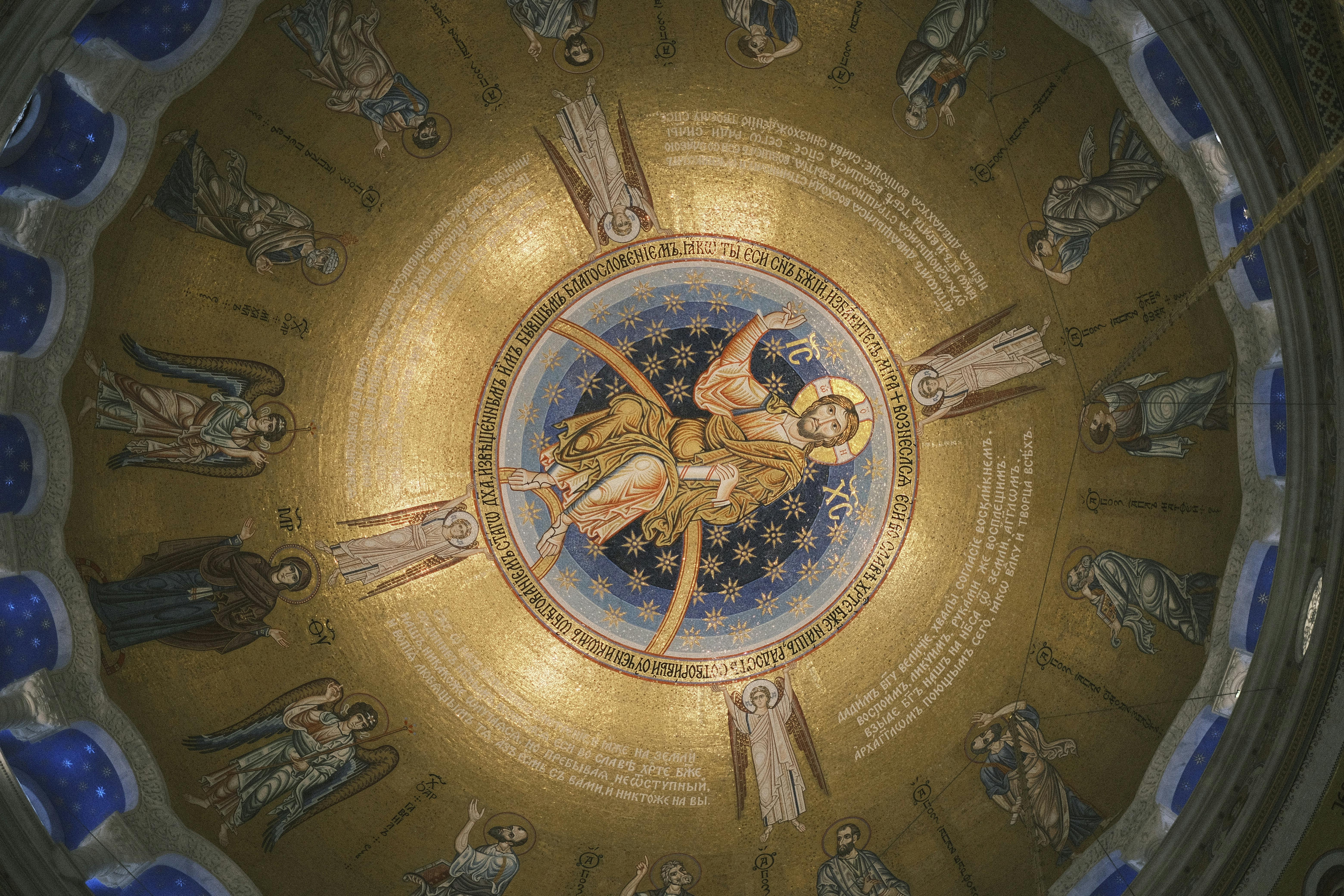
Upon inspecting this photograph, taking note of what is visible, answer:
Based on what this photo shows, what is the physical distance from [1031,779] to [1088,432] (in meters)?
4.87

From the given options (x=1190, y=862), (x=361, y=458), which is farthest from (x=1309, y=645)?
(x=361, y=458)

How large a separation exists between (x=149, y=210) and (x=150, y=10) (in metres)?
2.33

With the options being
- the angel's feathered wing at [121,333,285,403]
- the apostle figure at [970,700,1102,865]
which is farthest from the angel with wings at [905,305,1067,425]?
the angel's feathered wing at [121,333,285,403]

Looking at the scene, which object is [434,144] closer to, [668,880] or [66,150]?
[66,150]

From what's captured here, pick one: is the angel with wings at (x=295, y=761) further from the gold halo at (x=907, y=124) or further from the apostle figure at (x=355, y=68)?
the gold halo at (x=907, y=124)

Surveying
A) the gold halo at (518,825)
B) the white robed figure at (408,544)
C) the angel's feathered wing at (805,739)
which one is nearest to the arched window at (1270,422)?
the angel's feathered wing at (805,739)

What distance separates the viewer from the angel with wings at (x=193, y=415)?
1275 centimetres

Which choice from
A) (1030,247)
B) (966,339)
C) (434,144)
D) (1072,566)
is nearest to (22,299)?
(434,144)

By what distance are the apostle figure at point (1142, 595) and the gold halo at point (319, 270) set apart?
10737 millimetres

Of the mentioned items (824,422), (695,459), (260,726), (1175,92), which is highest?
(1175,92)

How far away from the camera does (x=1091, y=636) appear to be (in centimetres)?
1407

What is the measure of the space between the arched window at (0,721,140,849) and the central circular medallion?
18.0 ft

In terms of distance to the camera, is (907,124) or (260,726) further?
(260,726)

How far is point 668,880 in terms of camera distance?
47.8ft
